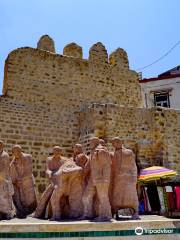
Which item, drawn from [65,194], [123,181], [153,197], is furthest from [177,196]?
[65,194]

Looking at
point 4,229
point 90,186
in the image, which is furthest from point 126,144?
point 4,229

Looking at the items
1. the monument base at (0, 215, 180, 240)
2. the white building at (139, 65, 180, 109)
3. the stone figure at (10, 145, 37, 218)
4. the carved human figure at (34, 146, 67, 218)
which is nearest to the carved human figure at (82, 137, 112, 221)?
the monument base at (0, 215, 180, 240)

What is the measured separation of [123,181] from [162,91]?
1523 cm

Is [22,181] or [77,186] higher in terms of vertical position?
[22,181]

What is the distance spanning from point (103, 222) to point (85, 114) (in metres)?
6.81

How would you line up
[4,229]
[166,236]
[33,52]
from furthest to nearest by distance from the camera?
[33,52] → [166,236] → [4,229]

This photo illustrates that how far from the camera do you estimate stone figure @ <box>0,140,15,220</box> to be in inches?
242

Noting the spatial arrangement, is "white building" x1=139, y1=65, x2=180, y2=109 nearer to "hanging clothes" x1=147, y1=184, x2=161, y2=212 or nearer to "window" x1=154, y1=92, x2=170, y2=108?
"window" x1=154, y1=92, x2=170, y2=108

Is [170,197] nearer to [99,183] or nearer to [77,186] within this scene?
[77,186]

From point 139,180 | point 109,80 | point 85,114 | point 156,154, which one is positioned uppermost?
point 109,80

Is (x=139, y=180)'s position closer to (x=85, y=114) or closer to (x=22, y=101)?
(x=85, y=114)

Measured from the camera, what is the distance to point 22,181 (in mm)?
6934

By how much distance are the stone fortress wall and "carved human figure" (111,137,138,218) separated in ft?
15.7

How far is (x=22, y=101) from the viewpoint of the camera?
12.2 meters
